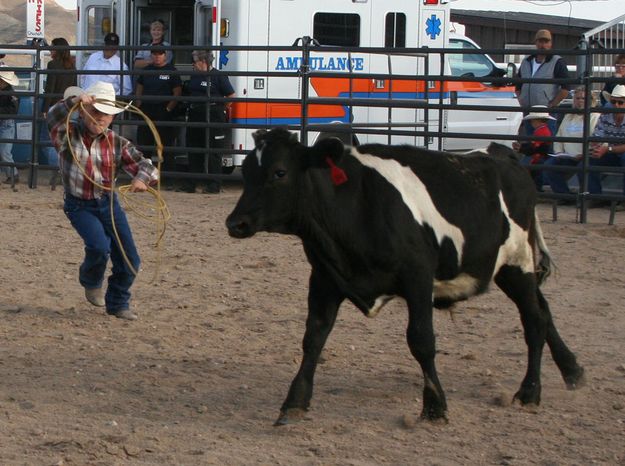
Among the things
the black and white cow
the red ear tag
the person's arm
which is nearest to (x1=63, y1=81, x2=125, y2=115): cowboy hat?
the black and white cow

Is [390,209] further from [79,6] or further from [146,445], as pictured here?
[79,6]

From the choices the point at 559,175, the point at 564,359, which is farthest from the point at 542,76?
the point at 564,359

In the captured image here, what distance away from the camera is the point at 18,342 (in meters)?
6.71

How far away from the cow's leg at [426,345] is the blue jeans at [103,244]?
262 centimetres

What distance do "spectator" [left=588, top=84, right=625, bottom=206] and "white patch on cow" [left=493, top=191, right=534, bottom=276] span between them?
6.62 meters

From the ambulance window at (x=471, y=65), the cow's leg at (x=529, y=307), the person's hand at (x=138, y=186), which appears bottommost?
the cow's leg at (x=529, y=307)

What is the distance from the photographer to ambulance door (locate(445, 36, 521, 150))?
49.9 ft

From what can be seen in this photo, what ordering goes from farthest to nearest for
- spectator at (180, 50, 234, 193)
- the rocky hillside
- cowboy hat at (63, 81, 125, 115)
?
the rocky hillside < spectator at (180, 50, 234, 193) < cowboy hat at (63, 81, 125, 115)

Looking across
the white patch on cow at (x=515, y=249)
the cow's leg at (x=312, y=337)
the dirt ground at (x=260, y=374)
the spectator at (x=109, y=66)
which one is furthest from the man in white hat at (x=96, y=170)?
the spectator at (x=109, y=66)

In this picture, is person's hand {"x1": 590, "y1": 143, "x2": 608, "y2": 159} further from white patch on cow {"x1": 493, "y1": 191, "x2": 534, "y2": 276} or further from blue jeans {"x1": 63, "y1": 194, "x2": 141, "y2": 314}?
white patch on cow {"x1": 493, "y1": 191, "x2": 534, "y2": 276}

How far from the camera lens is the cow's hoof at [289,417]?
5137 millimetres

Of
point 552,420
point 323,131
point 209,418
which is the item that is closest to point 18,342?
point 209,418

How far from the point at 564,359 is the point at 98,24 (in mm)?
11080

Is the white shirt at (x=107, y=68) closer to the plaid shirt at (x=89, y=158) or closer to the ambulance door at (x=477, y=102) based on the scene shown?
the ambulance door at (x=477, y=102)
